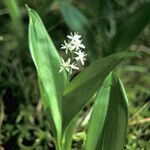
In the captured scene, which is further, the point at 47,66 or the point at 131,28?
the point at 131,28

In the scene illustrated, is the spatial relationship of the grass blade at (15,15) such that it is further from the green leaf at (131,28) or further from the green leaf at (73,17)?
the green leaf at (131,28)

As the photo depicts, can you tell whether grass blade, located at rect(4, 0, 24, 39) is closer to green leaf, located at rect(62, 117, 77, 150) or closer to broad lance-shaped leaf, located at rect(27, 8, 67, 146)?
broad lance-shaped leaf, located at rect(27, 8, 67, 146)

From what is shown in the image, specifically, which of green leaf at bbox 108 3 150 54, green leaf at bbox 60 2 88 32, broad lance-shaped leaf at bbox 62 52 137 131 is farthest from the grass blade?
broad lance-shaped leaf at bbox 62 52 137 131

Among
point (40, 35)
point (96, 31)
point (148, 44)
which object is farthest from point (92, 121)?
point (148, 44)

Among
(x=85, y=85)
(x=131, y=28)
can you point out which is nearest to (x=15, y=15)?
(x=131, y=28)

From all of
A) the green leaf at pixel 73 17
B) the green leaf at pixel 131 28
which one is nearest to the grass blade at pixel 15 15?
the green leaf at pixel 73 17

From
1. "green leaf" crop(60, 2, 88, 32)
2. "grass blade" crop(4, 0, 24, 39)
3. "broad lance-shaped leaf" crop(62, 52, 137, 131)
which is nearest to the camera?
"broad lance-shaped leaf" crop(62, 52, 137, 131)

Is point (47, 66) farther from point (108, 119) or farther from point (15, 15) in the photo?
point (15, 15)
